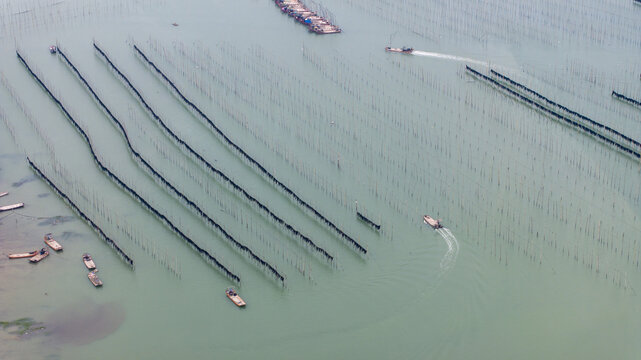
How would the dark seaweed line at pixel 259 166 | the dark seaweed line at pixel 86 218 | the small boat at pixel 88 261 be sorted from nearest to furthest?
the small boat at pixel 88 261 → the dark seaweed line at pixel 86 218 → the dark seaweed line at pixel 259 166

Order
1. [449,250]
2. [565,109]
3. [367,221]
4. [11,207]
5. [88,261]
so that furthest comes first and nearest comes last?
[565,109], [11,207], [367,221], [449,250], [88,261]

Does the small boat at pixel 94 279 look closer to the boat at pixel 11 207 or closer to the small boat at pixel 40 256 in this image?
the small boat at pixel 40 256

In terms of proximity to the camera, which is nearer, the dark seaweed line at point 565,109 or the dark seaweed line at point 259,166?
the dark seaweed line at point 259,166

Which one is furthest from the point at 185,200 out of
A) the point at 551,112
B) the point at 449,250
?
the point at 551,112

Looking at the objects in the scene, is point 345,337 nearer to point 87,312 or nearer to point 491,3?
point 87,312

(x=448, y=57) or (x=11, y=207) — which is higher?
(x=448, y=57)

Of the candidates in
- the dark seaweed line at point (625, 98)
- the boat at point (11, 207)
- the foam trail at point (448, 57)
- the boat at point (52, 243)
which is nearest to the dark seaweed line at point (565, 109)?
the foam trail at point (448, 57)

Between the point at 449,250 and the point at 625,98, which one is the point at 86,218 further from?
the point at 625,98
